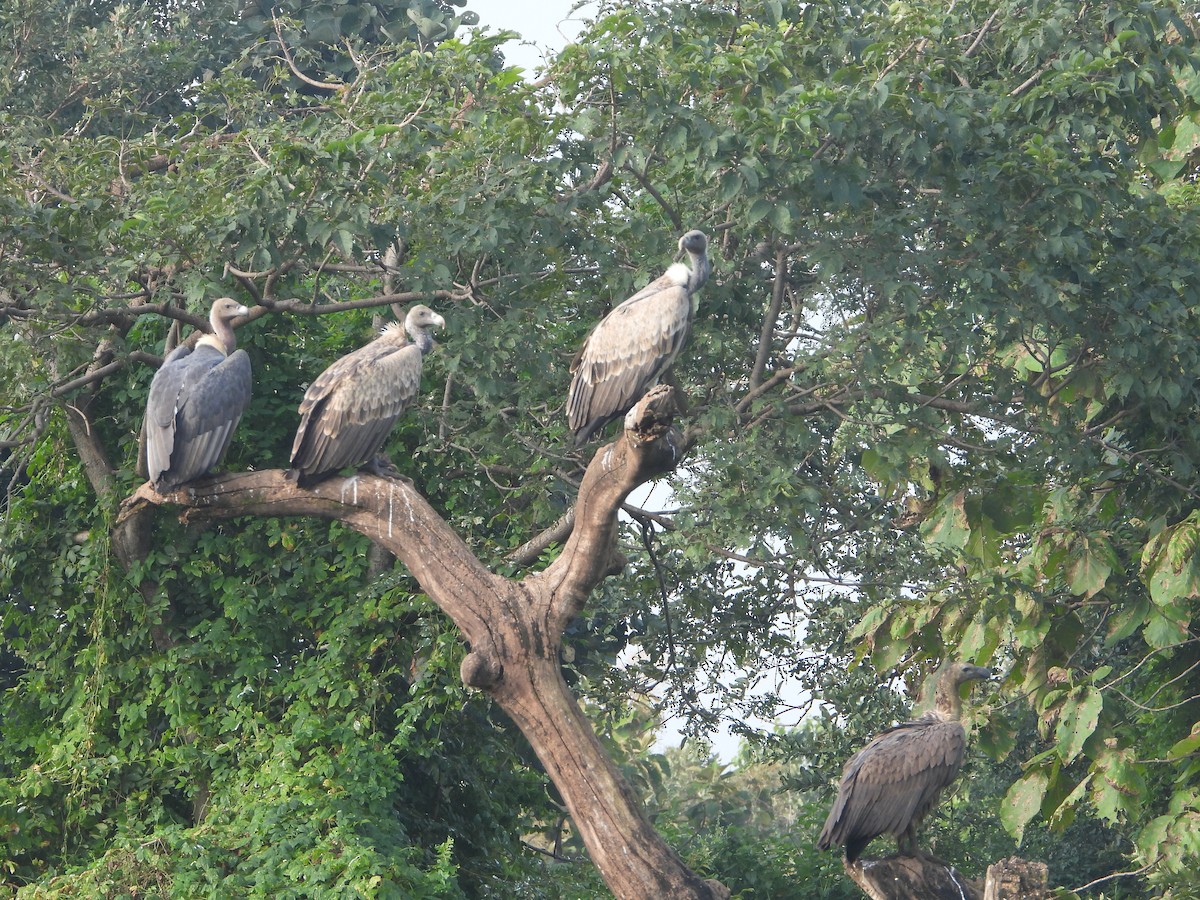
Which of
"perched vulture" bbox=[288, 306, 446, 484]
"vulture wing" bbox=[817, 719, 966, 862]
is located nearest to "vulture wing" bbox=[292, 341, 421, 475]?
"perched vulture" bbox=[288, 306, 446, 484]

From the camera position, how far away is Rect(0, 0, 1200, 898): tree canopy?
7.37 metres

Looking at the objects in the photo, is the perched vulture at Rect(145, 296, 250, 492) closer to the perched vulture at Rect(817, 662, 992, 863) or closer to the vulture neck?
the vulture neck

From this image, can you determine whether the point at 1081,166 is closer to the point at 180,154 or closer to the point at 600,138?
the point at 600,138

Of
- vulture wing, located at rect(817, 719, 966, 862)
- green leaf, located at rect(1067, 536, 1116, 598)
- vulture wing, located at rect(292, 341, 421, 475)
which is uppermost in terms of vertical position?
vulture wing, located at rect(292, 341, 421, 475)

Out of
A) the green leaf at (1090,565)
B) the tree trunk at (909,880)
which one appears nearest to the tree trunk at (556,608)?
the tree trunk at (909,880)

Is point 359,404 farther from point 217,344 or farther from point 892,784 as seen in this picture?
point 892,784

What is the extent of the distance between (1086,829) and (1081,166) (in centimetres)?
616

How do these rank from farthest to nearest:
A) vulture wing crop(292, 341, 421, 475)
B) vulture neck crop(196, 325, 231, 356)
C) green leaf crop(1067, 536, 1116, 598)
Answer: green leaf crop(1067, 536, 1116, 598), vulture neck crop(196, 325, 231, 356), vulture wing crop(292, 341, 421, 475)

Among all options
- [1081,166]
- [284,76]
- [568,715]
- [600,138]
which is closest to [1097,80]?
[1081,166]

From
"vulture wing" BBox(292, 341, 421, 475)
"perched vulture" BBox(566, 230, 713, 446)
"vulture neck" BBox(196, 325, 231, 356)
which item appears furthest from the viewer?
"vulture neck" BBox(196, 325, 231, 356)

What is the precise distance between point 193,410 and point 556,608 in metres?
2.07

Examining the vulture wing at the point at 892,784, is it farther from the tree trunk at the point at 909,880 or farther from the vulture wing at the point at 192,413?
the vulture wing at the point at 192,413

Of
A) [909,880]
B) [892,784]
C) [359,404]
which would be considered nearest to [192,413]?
[359,404]

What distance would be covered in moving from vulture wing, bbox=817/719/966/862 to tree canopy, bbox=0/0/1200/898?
49 cm
